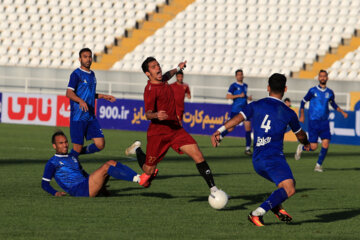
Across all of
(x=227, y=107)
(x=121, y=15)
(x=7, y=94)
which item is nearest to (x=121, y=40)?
(x=121, y=15)

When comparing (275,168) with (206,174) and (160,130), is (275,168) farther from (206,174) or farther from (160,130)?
(160,130)

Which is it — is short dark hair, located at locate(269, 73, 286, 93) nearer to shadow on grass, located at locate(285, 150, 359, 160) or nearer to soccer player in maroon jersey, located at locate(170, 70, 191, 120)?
shadow on grass, located at locate(285, 150, 359, 160)

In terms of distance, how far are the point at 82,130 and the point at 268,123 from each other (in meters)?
4.69

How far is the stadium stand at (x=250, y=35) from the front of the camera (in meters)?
30.5

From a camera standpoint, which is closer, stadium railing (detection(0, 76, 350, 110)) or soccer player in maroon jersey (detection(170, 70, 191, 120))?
soccer player in maroon jersey (detection(170, 70, 191, 120))

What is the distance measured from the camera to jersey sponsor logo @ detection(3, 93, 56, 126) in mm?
27484

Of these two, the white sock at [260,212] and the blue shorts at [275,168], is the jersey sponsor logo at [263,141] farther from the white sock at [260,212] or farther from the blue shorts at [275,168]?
the white sock at [260,212]

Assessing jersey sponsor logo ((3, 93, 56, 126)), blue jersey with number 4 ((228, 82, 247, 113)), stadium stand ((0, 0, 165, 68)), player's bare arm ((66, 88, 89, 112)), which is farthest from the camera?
stadium stand ((0, 0, 165, 68))

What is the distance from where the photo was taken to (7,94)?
2778 centimetres

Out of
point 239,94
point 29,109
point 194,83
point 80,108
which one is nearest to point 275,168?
point 80,108

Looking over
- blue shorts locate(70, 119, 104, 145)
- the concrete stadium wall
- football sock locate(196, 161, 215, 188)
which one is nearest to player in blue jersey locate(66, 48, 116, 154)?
blue shorts locate(70, 119, 104, 145)

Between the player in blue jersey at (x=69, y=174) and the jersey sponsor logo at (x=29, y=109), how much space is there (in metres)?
17.8

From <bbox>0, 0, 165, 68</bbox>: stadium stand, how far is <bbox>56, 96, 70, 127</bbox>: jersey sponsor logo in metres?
7.23

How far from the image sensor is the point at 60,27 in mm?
36344
